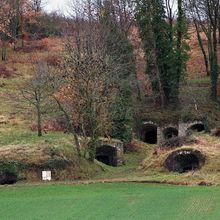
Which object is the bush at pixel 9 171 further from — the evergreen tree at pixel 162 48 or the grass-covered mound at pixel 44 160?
the evergreen tree at pixel 162 48

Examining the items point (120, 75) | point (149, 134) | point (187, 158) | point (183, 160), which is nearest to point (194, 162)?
point (187, 158)

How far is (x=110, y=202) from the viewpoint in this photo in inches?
1005

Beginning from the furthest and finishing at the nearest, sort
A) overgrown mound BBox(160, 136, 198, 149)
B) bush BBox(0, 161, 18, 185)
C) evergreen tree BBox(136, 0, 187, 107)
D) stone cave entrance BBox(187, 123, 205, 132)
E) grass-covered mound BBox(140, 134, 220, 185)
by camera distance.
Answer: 1. evergreen tree BBox(136, 0, 187, 107)
2. stone cave entrance BBox(187, 123, 205, 132)
3. overgrown mound BBox(160, 136, 198, 149)
4. bush BBox(0, 161, 18, 185)
5. grass-covered mound BBox(140, 134, 220, 185)

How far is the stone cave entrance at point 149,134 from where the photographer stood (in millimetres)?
54125

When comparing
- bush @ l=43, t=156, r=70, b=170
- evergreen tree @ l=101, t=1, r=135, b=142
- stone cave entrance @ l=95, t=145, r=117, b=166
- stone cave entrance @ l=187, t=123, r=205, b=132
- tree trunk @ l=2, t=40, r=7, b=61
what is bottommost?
stone cave entrance @ l=95, t=145, r=117, b=166

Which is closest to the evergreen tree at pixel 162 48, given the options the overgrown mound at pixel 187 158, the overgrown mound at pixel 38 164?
the overgrown mound at pixel 187 158

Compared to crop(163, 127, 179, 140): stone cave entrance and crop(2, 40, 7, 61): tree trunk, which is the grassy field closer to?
crop(163, 127, 179, 140): stone cave entrance

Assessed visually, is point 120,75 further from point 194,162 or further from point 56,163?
point 56,163

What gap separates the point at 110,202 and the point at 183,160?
12365 mm

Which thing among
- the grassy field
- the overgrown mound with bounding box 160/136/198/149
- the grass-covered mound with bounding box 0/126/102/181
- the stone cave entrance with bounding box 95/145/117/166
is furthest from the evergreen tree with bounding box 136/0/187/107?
the grassy field

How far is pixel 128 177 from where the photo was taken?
1358 inches

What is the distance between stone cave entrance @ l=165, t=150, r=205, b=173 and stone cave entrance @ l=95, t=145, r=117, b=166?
838 cm

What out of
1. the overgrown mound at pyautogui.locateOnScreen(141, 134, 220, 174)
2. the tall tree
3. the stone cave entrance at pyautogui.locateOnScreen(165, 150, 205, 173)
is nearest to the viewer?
the overgrown mound at pyautogui.locateOnScreen(141, 134, 220, 174)

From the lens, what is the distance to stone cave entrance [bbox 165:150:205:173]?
35.4 meters
